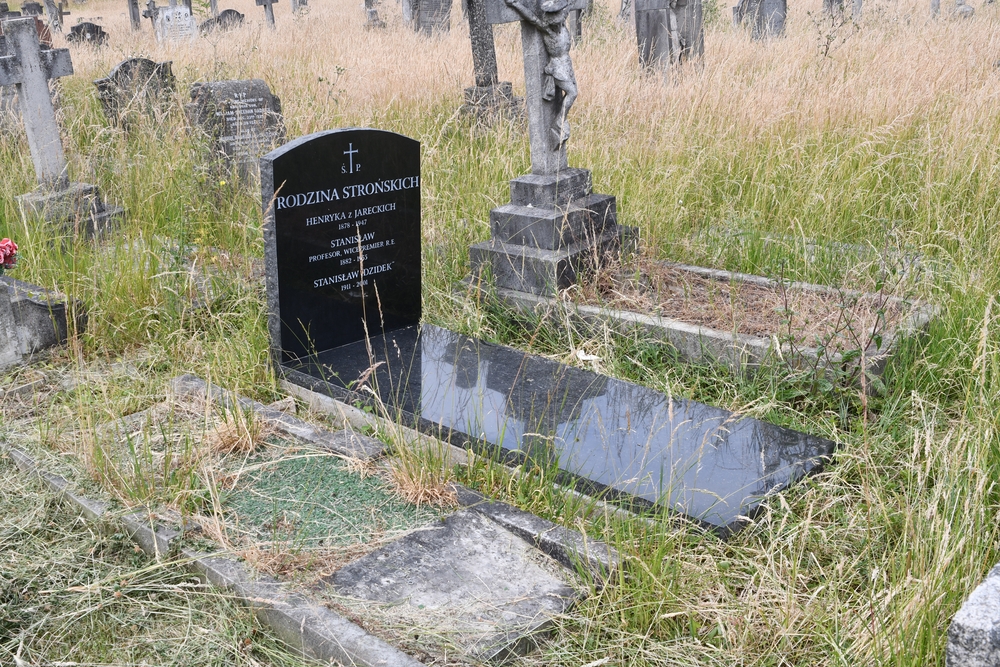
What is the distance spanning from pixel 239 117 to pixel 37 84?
1.28m

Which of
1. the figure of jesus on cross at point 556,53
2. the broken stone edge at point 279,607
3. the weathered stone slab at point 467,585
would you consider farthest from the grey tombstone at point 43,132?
the weathered stone slab at point 467,585

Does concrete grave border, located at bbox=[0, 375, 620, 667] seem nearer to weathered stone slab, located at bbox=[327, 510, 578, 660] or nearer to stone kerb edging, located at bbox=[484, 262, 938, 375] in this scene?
weathered stone slab, located at bbox=[327, 510, 578, 660]

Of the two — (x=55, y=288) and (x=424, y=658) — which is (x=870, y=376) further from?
(x=55, y=288)

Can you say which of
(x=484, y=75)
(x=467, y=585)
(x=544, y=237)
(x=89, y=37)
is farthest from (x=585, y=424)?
(x=89, y=37)

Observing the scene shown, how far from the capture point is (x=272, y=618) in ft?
8.39

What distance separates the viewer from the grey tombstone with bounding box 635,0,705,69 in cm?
840

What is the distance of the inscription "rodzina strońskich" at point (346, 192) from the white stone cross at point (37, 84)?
8.69 feet

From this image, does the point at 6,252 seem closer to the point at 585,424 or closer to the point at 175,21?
A: the point at 585,424

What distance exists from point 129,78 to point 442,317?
4.73 m

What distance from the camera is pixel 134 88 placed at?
7410 millimetres

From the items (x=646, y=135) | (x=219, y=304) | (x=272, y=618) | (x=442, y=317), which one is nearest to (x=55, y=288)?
(x=219, y=304)

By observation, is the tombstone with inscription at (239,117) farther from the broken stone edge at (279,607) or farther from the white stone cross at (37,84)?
the broken stone edge at (279,607)

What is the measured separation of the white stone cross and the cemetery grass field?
27cm

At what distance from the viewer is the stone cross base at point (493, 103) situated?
7.98 metres
